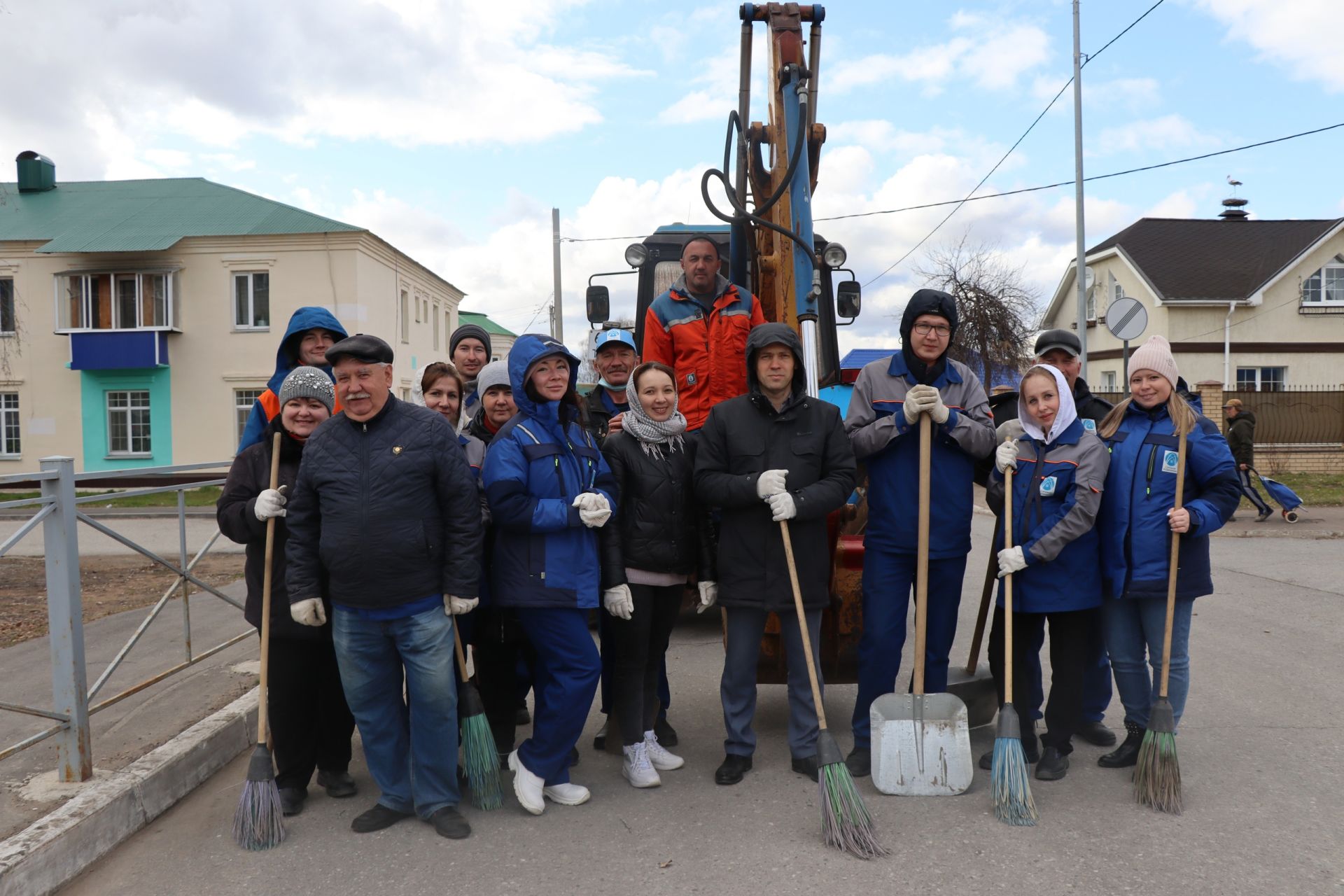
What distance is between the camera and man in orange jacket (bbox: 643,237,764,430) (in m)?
5.16

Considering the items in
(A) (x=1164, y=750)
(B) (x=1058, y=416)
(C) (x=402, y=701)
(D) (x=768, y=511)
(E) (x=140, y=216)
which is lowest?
(A) (x=1164, y=750)

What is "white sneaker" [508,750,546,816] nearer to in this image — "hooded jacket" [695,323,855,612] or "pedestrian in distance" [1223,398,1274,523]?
"hooded jacket" [695,323,855,612]

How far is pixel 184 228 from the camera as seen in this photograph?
1026 inches

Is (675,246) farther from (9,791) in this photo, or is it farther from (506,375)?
(9,791)

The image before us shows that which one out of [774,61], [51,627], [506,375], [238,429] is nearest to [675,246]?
[774,61]

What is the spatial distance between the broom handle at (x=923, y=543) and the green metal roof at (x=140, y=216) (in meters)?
24.5

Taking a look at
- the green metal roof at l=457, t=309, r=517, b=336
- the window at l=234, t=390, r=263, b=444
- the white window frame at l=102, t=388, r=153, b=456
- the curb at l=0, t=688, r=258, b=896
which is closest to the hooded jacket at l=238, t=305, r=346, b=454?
the curb at l=0, t=688, r=258, b=896

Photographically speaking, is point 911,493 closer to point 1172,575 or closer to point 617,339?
point 1172,575

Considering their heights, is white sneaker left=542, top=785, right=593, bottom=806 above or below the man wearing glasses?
below

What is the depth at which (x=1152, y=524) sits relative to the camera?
4.18m

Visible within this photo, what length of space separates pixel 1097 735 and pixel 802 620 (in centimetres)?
173

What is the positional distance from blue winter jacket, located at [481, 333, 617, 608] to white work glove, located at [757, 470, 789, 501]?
64cm

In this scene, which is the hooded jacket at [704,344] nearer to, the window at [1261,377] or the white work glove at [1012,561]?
the white work glove at [1012,561]

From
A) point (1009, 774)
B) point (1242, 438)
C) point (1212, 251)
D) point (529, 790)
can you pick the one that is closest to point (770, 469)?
point (1009, 774)
